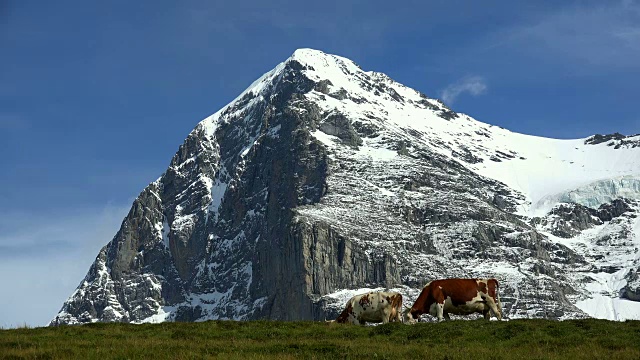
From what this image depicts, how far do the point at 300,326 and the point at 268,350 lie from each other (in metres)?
10.4

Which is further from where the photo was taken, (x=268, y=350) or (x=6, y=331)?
(x=6, y=331)

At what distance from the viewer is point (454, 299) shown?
45344mm

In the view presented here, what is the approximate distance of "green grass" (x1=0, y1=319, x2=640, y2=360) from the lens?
29.4 m

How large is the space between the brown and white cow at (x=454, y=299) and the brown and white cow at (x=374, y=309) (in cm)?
109

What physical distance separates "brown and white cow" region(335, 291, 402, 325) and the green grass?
357cm

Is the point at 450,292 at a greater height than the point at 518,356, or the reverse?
the point at 450,292

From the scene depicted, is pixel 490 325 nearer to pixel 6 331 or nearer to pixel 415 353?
pixel 415 353

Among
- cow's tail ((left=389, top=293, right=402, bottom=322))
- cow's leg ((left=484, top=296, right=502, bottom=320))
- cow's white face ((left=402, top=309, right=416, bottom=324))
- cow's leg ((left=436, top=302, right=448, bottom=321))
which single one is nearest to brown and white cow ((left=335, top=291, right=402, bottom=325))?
cow's tail ((left=389, top=293, right=402, bottom=322))

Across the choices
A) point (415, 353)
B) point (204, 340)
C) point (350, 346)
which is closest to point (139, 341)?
point (204, 340)

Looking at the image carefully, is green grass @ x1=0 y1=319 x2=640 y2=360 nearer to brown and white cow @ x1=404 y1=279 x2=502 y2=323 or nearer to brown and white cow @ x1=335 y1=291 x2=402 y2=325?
brown and white cow @ x1=335 y1=291 x2=402 y2=325

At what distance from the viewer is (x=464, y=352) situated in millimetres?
29875

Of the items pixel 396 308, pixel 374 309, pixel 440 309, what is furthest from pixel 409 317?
pixel 374 309

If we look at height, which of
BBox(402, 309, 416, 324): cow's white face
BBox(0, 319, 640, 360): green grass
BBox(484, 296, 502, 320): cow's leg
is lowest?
BBox(0, 319, 640, 360): green grass

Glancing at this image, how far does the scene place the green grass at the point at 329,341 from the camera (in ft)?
96.5
